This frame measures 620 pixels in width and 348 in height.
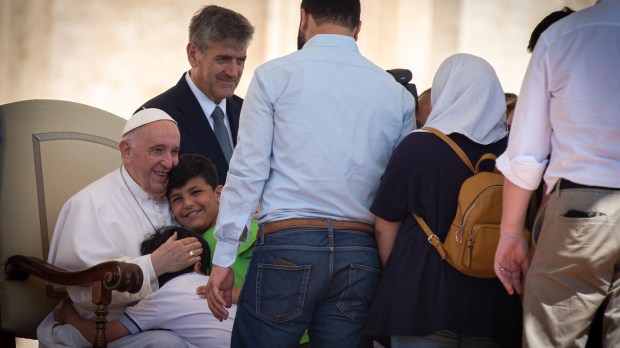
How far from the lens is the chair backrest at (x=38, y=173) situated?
466cm

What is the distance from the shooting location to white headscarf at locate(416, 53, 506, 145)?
328 centimetres

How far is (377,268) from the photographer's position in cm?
335

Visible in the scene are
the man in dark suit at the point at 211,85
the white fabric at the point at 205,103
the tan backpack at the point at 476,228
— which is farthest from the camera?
the white fabric at the point at 205,103

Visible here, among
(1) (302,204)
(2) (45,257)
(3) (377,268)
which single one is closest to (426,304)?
(3) (377,268)

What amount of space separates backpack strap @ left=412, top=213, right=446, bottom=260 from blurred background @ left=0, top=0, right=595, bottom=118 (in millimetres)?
4134

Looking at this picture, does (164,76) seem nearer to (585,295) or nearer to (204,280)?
(204,280)

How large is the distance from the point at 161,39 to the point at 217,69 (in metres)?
2.30

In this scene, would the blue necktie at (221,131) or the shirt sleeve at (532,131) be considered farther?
the blue necktie at (221,131)

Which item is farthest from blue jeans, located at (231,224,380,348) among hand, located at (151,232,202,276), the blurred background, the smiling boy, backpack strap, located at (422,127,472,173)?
the blurred background

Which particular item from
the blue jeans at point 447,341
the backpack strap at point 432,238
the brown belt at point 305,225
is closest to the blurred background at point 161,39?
the brown belt at point 305,225

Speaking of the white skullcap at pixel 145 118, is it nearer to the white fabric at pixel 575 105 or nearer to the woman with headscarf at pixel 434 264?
the woman with headscarf at pixel 434 264

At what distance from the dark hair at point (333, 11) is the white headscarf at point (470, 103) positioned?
391 millimetres

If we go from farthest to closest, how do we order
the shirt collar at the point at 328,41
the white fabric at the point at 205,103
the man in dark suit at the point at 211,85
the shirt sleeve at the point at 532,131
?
1. the white fabric at the point at 205,103
2. the man in dark suit at the point at 211,85
3. the shirt collar at the point at 328,41
4. the shirt sleeve at the point at 532,131

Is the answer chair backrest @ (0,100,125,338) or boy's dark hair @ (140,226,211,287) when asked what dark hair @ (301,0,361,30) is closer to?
boy's dark hair @ (140,226,211,287)
